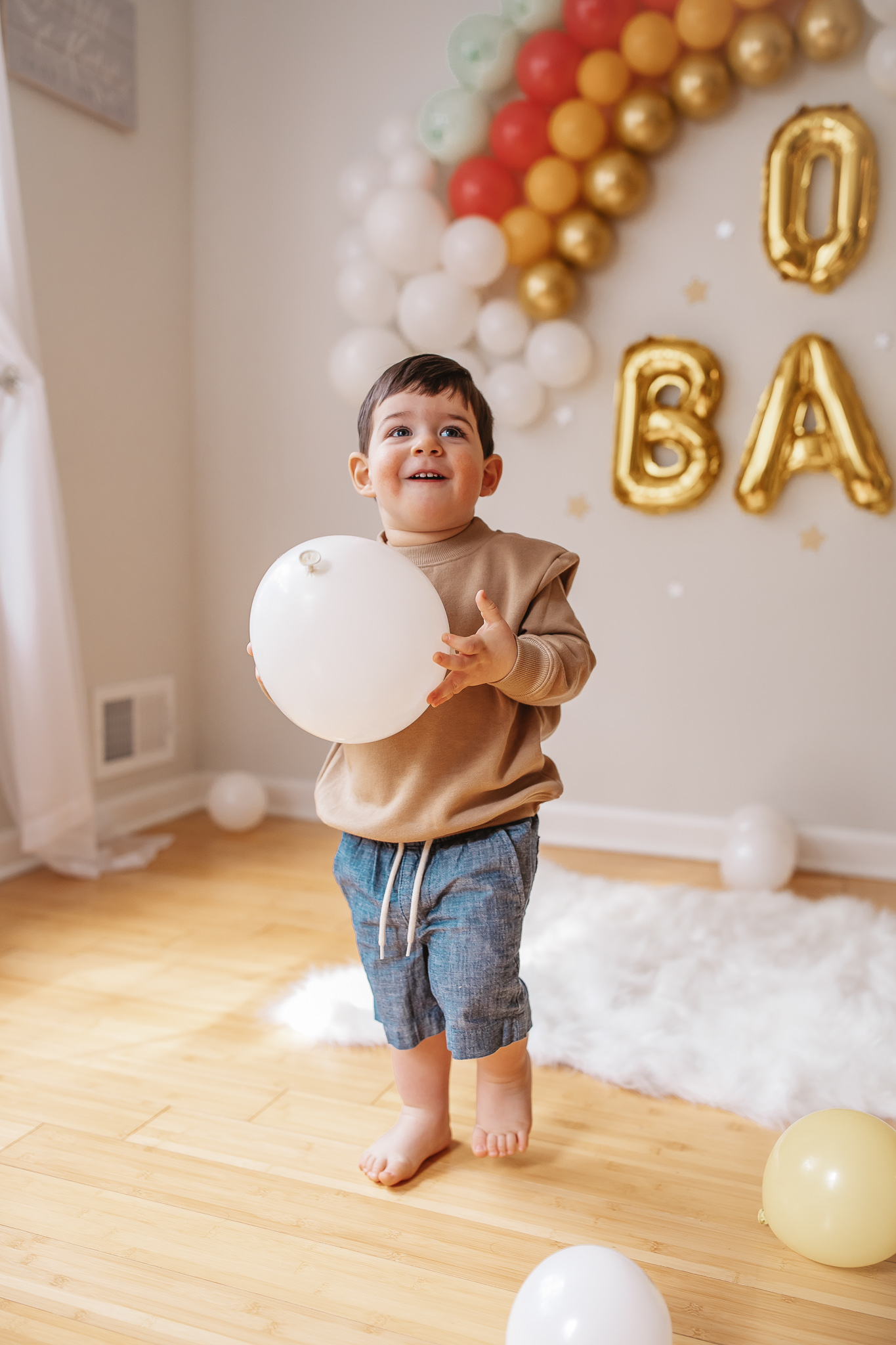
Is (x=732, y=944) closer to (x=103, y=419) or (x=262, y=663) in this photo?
(x=262, y=663)

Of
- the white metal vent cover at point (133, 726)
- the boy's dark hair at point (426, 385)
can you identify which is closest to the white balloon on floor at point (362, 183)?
the white metal vent cover at point (133, 726)

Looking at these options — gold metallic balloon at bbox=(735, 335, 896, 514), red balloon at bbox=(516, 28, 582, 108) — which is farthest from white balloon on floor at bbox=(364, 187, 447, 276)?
gold metallic balloon at bbox=(735, 335, 896, 514)

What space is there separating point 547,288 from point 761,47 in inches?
26.7

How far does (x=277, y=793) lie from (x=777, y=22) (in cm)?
227

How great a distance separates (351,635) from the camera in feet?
3.39

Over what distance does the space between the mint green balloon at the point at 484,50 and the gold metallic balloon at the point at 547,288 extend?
43 cm

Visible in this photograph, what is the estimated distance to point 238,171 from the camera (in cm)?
294

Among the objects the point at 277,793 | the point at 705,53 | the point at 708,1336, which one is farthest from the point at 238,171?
the point at 708,1336

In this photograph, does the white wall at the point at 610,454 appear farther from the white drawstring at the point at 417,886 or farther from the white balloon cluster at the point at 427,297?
the white drawstring at the point at 417,886

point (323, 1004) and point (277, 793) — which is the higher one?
point (323, 1004)

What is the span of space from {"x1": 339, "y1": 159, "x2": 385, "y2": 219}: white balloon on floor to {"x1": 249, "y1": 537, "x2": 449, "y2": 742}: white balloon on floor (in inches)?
73.8

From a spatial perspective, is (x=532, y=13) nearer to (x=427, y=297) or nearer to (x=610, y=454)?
(x=427, y=297)

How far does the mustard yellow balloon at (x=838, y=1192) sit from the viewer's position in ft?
3.55

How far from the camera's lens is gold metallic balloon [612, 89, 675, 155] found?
2.43m
